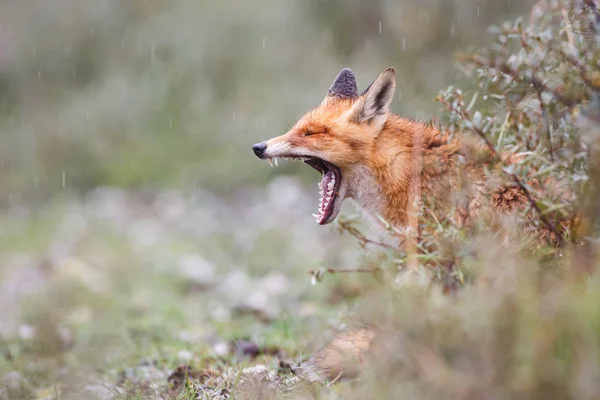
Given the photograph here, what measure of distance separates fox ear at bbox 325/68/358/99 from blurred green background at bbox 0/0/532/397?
199cm

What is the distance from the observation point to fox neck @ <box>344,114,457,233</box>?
4.29 metres

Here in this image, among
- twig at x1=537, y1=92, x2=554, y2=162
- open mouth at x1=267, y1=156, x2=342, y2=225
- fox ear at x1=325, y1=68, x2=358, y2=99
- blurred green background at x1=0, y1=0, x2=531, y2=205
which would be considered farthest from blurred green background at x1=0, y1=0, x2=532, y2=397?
twig at x1=537, y1=92, x2=554, y2=162

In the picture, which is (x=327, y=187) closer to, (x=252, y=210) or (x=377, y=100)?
(x=377, y=100)

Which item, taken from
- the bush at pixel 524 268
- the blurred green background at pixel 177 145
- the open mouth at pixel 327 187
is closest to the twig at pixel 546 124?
the bush at pixel 524 268

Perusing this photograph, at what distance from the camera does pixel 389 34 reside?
12.2 metres

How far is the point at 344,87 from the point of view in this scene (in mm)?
4883

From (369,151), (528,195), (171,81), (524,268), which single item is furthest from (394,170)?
(171,81)

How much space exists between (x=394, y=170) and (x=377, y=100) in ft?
1.41

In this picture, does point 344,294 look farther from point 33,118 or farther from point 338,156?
point 33,118

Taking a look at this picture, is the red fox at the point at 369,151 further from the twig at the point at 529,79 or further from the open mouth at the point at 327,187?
the twig at the point at 529,79

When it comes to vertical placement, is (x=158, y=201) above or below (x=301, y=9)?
below

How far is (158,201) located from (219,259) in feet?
12.5

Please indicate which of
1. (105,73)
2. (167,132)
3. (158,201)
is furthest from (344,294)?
(105,73)

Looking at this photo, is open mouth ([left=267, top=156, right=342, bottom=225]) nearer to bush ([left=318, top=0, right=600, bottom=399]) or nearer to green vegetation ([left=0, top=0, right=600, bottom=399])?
green vegetation ([left=0, top=0, right=600, bottom=399])
